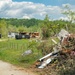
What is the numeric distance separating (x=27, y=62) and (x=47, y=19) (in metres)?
30.2

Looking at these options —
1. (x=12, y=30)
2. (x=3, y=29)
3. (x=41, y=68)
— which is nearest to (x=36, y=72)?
(x=41, y=68)

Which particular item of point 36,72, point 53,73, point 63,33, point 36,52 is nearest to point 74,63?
point 53,73

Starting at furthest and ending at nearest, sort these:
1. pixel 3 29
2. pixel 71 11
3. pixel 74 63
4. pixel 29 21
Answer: pixel 29 21
pixel 3 29
pixel 71 11
pixel 74 63

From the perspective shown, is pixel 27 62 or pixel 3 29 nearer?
pixel 27 62

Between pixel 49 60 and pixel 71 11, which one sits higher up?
pixel 71 11

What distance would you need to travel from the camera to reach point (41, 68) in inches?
669

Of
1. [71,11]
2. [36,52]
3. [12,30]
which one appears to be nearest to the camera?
[36,52]

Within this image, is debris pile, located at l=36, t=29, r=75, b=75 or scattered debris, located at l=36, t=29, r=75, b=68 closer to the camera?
debris pile, located at l=36, t=29, r=75, b=75

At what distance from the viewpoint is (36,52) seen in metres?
23.4

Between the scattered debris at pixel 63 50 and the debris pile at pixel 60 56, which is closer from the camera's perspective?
the debris pile at pixel 60 56

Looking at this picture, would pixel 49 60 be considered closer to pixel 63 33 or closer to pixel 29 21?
pixel 63 33

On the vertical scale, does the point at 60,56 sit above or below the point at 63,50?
below

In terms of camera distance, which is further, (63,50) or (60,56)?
(60,56)

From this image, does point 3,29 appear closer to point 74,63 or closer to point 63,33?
point 63,33
